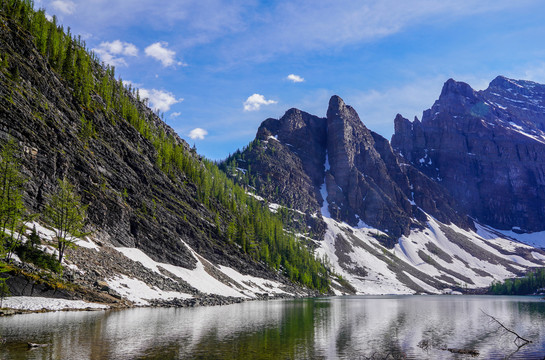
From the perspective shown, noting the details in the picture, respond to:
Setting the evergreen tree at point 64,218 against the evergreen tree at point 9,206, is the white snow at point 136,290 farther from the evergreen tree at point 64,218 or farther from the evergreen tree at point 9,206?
the evergreen tree at point 9,206

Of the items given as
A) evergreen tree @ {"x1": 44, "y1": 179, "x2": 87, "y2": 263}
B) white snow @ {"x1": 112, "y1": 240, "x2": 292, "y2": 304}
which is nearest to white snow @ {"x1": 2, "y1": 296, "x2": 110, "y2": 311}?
evergreen tree @ {"x1": 44, "y1": 179, "x2": 87, "y2": 263}

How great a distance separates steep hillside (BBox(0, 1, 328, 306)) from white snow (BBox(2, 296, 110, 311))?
708cm

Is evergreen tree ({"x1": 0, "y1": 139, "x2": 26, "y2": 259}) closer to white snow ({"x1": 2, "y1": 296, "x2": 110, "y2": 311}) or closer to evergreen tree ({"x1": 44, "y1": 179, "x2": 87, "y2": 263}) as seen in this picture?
evergreen tree ({"x1": 44, "y1": 179, "x2": 87, "y2": 263})

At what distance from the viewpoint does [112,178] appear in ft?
340

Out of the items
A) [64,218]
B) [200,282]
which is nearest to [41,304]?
[64,218]

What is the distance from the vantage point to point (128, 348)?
3238 cm

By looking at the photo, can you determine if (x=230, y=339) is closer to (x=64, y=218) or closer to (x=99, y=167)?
(x=64, y=218)

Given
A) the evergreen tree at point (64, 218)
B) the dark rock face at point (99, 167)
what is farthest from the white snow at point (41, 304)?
the dark rock face at point (99, 167)

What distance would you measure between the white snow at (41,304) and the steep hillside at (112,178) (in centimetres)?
708

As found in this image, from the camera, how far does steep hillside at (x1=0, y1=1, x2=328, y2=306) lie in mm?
76562

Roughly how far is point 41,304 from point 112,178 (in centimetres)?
5762

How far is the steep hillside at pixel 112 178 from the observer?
251 ft

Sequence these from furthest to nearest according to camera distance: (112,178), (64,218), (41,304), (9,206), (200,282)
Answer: (112,178)
(200,282)
(64,218)
(9,206)
(41,304)

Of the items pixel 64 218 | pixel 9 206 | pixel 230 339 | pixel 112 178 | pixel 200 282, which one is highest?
pixel 112 178
